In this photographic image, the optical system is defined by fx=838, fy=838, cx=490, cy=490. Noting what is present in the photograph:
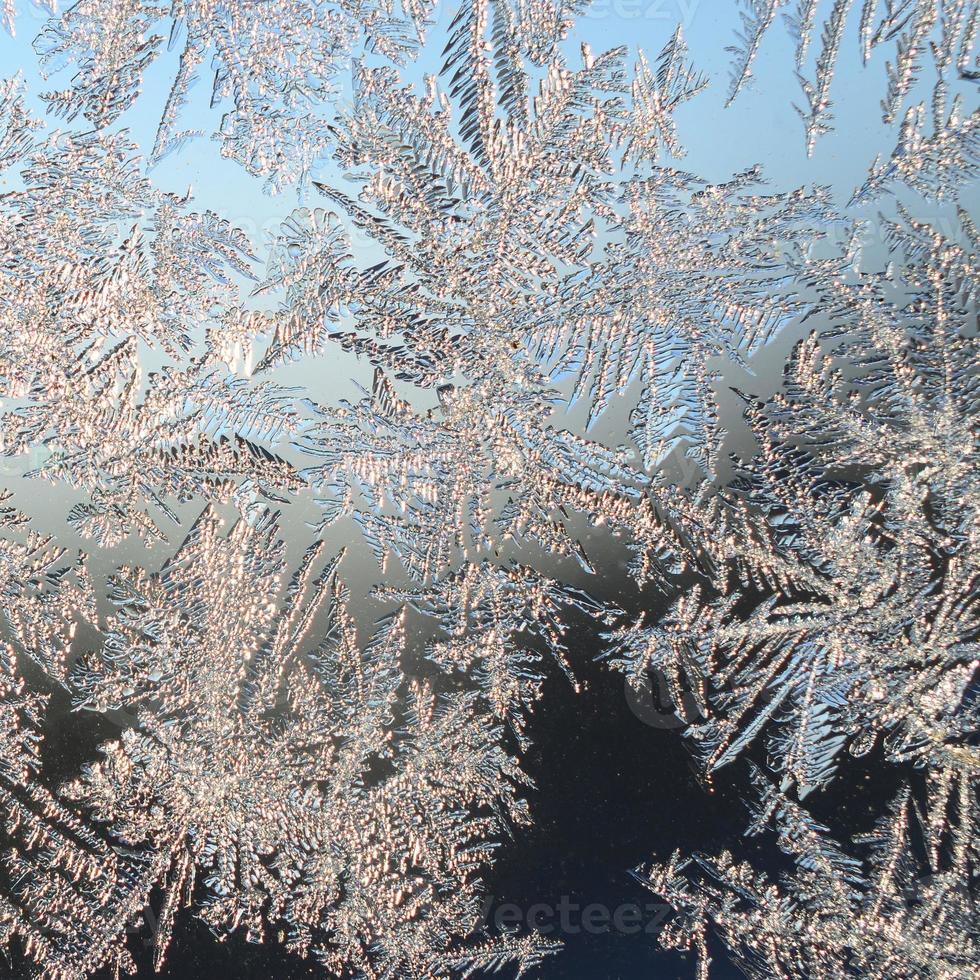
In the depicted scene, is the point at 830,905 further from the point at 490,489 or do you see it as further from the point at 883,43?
the point at 883,43

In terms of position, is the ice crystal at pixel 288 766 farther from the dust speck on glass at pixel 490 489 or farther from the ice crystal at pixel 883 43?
the ice crystal at pixel 883 43

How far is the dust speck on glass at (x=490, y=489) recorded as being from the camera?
0.37 metres

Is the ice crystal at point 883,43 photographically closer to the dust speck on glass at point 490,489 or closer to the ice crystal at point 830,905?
the dust speck on glass at point 490,489

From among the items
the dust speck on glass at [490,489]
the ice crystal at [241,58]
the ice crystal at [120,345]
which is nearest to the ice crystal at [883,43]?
the dust speck on glass at [490,489]

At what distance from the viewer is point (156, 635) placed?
1.43 feet

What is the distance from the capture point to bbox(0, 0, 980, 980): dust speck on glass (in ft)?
1.23

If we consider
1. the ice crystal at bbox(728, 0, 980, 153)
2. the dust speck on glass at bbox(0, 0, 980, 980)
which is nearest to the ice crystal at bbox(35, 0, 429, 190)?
the dust speck on glass at bbox(0, 0, 980, 980)

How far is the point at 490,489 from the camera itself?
0.41 m

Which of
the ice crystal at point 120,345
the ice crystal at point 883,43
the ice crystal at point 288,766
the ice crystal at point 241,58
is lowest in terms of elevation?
the ice crystal at point 288,766

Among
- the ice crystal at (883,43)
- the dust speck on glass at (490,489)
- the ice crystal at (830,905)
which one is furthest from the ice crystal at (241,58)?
the ice crystal at (830,905)

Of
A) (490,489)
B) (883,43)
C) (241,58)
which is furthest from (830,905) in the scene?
(241,58)

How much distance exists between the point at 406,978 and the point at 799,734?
0.24 metres

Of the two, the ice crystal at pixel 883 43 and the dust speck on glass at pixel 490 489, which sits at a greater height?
the ice crystal at pixel 883 43

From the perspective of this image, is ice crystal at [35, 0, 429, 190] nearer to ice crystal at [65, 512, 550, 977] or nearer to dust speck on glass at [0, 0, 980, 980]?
dust speck on glass at [0, 0, 980, 980]
